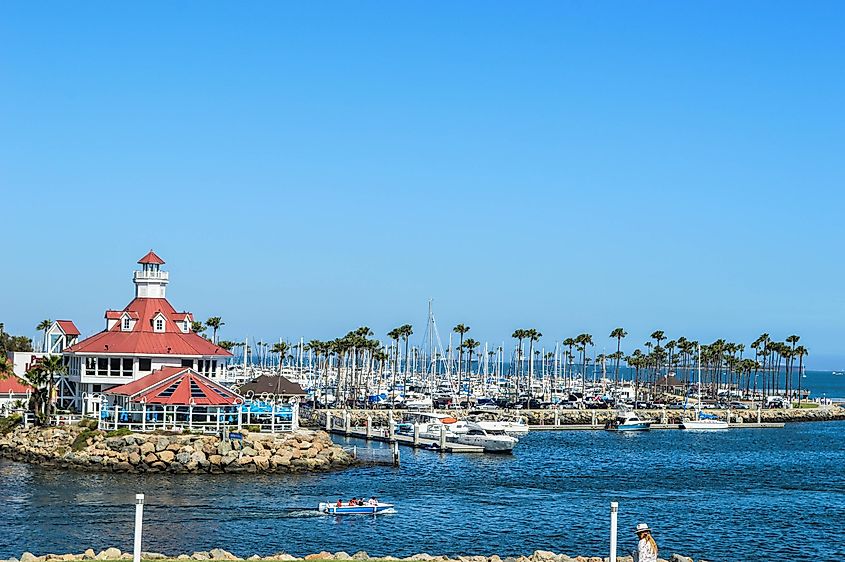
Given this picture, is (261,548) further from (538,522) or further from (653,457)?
(653,457)

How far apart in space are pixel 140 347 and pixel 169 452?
44.1 feet

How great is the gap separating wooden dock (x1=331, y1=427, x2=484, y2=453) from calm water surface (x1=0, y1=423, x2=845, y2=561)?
2.40m

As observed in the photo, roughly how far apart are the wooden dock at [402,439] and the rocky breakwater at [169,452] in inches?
677

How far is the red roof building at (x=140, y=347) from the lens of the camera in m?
79.6

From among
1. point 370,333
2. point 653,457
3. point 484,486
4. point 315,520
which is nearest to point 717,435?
point 653,457

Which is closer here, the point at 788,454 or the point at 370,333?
the point at 788,454

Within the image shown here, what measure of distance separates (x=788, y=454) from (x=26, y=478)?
62865 millimetres

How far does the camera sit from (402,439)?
9512cm

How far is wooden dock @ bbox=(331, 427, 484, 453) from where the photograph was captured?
295ft

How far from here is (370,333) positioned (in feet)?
466

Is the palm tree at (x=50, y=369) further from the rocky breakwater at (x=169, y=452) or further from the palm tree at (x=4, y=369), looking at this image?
the rocky breakwater at (x=169, y=452)

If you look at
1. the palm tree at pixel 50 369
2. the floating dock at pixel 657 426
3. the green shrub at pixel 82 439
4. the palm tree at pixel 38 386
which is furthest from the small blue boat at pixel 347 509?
the floating dock at pixel 657 426

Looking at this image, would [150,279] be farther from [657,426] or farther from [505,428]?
[657,426]

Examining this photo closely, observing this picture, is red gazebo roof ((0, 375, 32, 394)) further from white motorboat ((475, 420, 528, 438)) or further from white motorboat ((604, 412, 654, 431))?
white motorboat ((604, 412, 654, 431))
